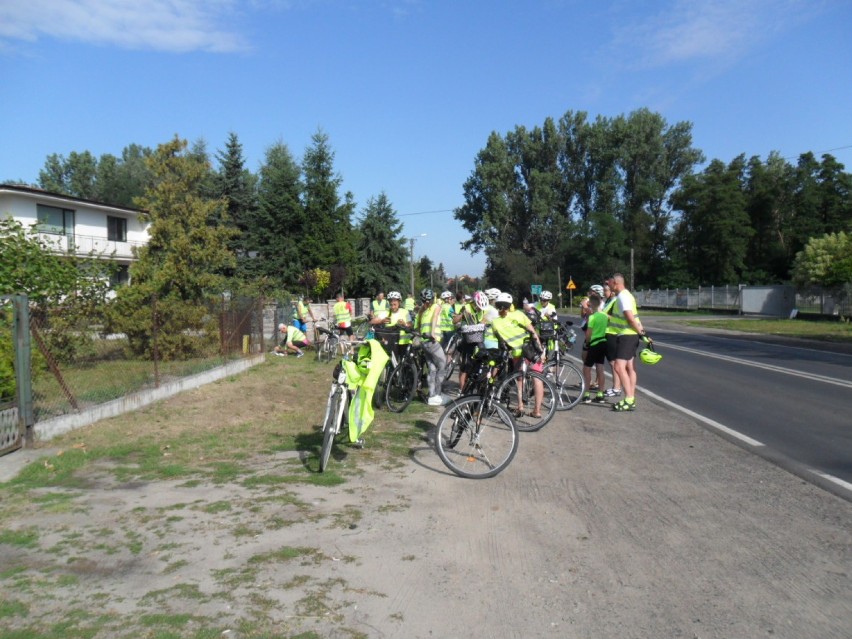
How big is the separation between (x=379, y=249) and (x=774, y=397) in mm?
41241

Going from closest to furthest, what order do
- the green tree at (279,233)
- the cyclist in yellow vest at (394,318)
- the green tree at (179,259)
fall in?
1. the cyclist in yellow vest at (394,318)
2. the green tree at (179,259)
3. the green tree at (279,233)

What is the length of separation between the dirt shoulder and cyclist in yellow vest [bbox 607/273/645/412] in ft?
9.91

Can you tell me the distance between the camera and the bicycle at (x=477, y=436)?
6.59 metres

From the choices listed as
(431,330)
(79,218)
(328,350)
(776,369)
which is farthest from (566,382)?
(79,218)

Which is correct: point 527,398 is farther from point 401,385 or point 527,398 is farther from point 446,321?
point 446,321

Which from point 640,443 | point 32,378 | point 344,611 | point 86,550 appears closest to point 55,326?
point 32,378

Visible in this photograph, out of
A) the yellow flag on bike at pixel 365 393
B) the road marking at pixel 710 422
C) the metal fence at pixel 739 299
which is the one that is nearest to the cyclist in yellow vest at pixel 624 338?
the road marking at pixel 710 422

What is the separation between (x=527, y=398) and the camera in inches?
373

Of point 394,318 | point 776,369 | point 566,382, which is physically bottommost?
point 776,369

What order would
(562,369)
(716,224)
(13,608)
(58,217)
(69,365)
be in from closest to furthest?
(13,608) → (69,365) → (562,369) → (58,217) → (716,224)

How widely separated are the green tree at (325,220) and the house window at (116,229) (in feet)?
33.6

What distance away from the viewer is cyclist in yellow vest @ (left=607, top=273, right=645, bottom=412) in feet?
32.3

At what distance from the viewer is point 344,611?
3830mm

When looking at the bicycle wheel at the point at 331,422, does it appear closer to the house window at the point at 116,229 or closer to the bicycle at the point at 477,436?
the bicycle at the point at 477,436
